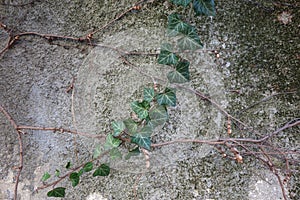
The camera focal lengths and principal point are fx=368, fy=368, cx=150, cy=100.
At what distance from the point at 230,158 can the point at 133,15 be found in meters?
0.63

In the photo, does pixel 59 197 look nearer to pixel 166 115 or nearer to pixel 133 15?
pixel 166 115

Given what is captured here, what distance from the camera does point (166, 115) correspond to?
4.15ft

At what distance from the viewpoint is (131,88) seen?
1.34m

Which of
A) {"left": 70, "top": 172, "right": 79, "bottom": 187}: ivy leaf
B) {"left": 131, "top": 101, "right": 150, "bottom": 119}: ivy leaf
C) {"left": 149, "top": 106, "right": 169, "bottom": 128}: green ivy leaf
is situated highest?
{"left": 131, "top": 101, "right": 150, "bottom": 119}: ivy leaf

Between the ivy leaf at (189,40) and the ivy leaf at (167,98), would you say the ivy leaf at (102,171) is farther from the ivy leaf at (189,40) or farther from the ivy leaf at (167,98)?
the ivy leaf at (189,40)

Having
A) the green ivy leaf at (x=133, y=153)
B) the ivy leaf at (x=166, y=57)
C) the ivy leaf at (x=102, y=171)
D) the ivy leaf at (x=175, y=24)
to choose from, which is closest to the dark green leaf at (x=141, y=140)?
the green ivy leaf at (x=133, y=153)

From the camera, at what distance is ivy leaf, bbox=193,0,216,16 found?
1214mm

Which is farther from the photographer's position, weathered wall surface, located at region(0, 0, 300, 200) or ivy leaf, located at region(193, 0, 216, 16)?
weathered wall surface, located at region(0, 0, 300, 200)

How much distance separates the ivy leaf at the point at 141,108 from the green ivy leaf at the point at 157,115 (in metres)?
0.03

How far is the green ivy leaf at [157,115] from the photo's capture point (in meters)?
1.25

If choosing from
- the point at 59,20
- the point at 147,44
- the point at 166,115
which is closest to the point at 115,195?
the point at 166,115

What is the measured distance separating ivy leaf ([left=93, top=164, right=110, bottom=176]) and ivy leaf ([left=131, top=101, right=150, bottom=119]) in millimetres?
214

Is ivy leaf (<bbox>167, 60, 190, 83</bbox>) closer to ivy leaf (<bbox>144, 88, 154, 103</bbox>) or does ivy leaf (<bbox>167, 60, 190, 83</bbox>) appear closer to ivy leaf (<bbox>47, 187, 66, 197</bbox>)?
ivy leaf (<bbox>144, 88, 154, 103</bbox>)

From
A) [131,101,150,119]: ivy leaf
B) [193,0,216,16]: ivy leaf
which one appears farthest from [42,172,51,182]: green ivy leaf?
[193,0,216,16]: ivy leaf
